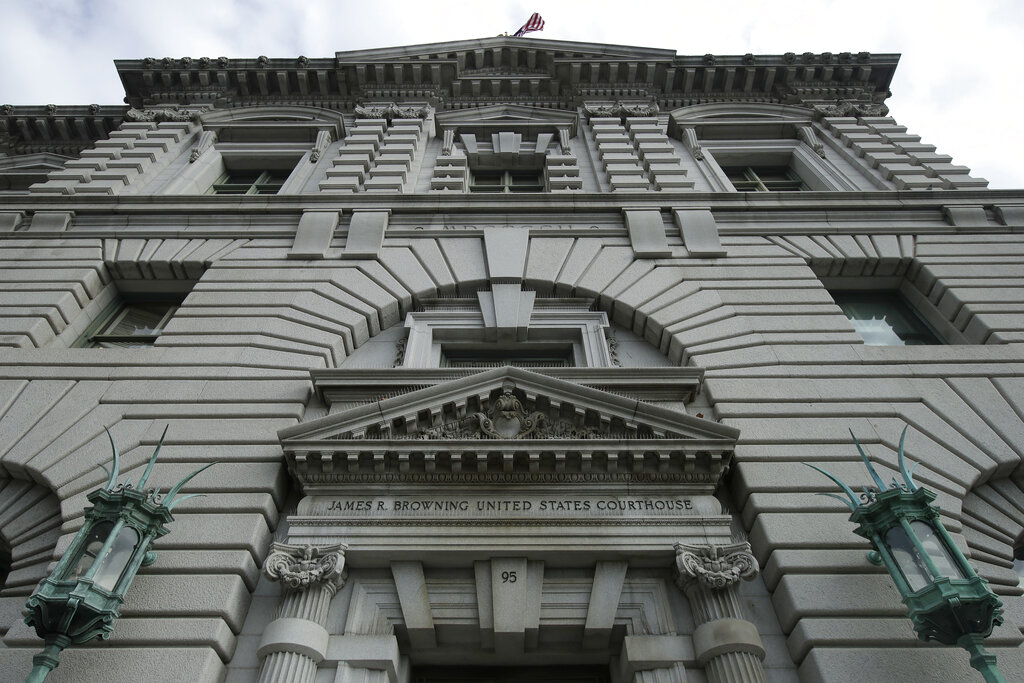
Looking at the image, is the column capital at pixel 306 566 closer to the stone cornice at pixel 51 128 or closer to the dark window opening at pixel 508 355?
the dark window opening at pixel 508 355

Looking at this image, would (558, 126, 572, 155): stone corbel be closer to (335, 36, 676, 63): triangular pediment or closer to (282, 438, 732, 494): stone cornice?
(335, 36, 676, 63): triangular pediment

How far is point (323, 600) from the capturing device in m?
8.24

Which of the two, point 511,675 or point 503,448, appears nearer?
point 511,675

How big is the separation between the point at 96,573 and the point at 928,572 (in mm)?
8843

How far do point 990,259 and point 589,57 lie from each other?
13292 millimetres

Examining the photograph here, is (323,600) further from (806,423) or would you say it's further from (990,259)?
(990,259)

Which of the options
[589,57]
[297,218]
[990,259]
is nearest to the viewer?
[990,259]

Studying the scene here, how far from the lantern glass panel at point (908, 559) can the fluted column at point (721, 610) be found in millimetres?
1562

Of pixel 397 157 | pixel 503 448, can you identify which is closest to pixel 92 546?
pixel 503 448

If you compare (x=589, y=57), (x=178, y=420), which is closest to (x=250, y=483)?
(x=178, y=420)

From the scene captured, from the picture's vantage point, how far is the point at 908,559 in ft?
24.3

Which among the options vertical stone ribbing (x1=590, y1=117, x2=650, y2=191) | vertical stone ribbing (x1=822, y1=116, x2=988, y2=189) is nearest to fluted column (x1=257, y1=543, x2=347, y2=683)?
vertical stone ribbing (x1=590, y1=117, x2=650, y2=191)

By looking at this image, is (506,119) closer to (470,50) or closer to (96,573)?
(470,50)

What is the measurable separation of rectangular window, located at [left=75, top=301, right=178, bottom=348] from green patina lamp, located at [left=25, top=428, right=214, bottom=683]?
621 centimetres
